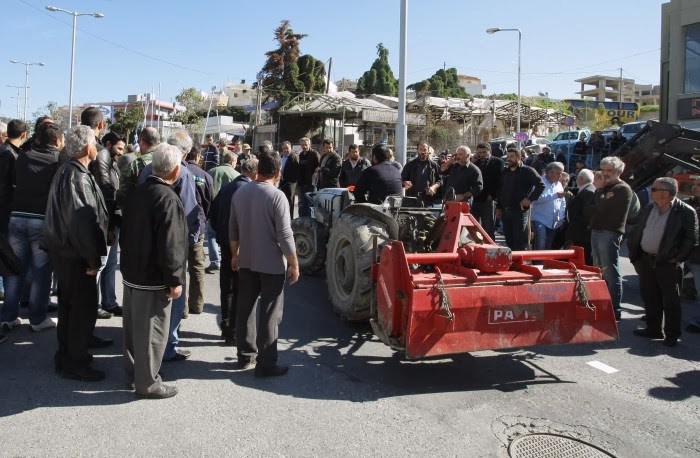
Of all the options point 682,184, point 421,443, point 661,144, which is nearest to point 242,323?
point 421,443

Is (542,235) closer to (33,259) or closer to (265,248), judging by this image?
(265,248)

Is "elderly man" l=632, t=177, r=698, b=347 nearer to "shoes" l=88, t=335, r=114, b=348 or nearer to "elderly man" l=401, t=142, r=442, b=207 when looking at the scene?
"elderly man" l=401, t=142, r=442, b=207

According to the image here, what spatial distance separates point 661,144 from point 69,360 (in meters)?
9.24

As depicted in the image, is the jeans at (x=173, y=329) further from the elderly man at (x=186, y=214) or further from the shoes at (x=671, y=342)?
the shoes at (x=671, y=342)

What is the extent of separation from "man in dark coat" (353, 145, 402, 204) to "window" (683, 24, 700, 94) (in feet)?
54.2

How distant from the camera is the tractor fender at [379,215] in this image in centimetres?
568

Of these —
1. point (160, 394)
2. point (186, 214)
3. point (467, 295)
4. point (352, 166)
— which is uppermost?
point (352, 166)

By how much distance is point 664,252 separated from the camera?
5922mm

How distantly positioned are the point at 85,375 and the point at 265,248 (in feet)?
5.42

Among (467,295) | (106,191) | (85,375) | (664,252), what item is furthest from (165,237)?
(664,252)

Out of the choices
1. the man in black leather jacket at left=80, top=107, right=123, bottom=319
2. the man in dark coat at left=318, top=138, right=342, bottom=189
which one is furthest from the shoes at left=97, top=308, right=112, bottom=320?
the man in dark coat at left=318, top=138, right=342, bottom=189

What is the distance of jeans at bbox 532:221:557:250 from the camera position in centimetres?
838

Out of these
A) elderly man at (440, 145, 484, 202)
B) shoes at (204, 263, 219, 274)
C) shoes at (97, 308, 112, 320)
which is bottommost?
shoes at (97, 308, 112, 320)

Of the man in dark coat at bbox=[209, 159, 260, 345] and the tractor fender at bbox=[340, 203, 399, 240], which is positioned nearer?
the man in dark coat at bbox=[209, 159, 260, 345]
